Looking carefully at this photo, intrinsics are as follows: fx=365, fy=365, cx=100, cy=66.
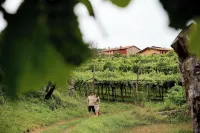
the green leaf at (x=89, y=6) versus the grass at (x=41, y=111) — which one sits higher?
the green leaf at (x=89, y=6)

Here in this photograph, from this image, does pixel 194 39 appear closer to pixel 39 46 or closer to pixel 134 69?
pixel 39 46

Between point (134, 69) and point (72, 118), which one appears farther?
point (134, 69)

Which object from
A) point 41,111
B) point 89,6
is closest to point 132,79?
point 41,111

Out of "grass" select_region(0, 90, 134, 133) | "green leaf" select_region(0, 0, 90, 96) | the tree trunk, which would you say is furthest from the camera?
"grass" select_region(0, 90, 134, 133)

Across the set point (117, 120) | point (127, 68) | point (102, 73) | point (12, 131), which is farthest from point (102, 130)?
point (127, 68)

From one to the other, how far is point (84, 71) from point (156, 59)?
15.6 ft

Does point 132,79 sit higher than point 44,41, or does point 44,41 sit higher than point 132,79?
point 132,79

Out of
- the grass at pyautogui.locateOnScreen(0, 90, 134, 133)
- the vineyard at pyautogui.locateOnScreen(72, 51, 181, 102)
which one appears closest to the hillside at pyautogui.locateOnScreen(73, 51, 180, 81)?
the vineyard at pyautogui.locateOnScreen(72, 51, 181, 102)

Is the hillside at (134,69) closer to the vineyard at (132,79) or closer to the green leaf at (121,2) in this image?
the vineyard at (132,79)

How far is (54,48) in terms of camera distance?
0.36 metres

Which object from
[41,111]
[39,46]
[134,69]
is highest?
[134,69]

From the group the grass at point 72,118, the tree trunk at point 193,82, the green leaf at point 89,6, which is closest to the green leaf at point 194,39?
the green leaf at point 89,6

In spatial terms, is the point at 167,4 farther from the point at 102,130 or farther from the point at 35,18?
the point at 102,130

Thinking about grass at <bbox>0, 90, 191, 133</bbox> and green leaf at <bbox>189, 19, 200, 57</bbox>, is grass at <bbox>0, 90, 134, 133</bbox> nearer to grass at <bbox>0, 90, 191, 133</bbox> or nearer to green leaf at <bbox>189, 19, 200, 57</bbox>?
grass at <bbox>0, 90, 191, 133</bbox>
